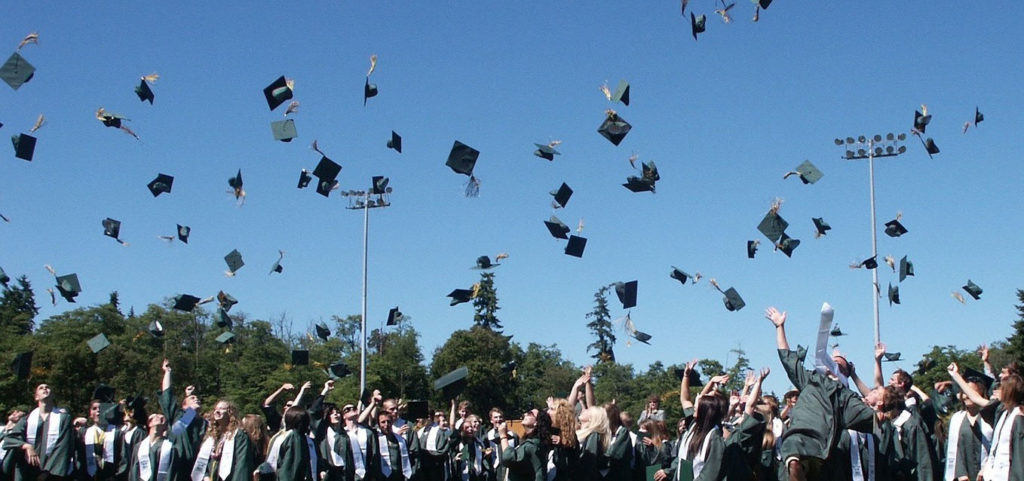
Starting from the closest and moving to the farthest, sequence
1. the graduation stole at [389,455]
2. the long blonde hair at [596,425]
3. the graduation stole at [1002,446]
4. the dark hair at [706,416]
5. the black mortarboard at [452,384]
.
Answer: the graduation stole at [1002,446]
the dark hair at [706,416]
the long blonde hair at [596,425]
the black mortarboard at [452,384]
the graduation stole at [389,455]

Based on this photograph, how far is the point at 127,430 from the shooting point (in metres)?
12.0

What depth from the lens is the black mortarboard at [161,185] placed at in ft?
48.3

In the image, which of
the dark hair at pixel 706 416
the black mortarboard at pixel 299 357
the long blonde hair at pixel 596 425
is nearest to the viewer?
the dark hair at pixel 706 416

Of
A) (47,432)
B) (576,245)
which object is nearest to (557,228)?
(576,245)

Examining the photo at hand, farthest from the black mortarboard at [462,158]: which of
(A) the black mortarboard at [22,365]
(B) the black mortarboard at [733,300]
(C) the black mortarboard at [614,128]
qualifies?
(A) the black mortarboard at [22,365]

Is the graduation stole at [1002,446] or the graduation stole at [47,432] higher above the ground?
the graduation stole at [47,432]

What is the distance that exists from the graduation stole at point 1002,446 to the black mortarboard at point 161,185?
11461 mm

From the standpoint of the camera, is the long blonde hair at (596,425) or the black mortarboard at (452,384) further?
the black mortarboard at (452,384)

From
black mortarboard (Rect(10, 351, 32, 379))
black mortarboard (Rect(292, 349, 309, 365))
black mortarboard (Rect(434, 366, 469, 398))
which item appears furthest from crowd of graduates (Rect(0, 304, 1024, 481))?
black mortarboard (Rect(292, 349, 309, 365))

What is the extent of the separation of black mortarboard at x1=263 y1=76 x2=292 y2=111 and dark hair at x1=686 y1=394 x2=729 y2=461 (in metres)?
7.80

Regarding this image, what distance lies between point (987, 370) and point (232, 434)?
6.96m

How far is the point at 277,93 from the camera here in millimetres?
13320

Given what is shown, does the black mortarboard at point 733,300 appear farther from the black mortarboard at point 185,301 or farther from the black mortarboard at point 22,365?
the black mortarboard at point 22,365

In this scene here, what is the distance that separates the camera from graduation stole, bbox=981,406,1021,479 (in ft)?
22.2
